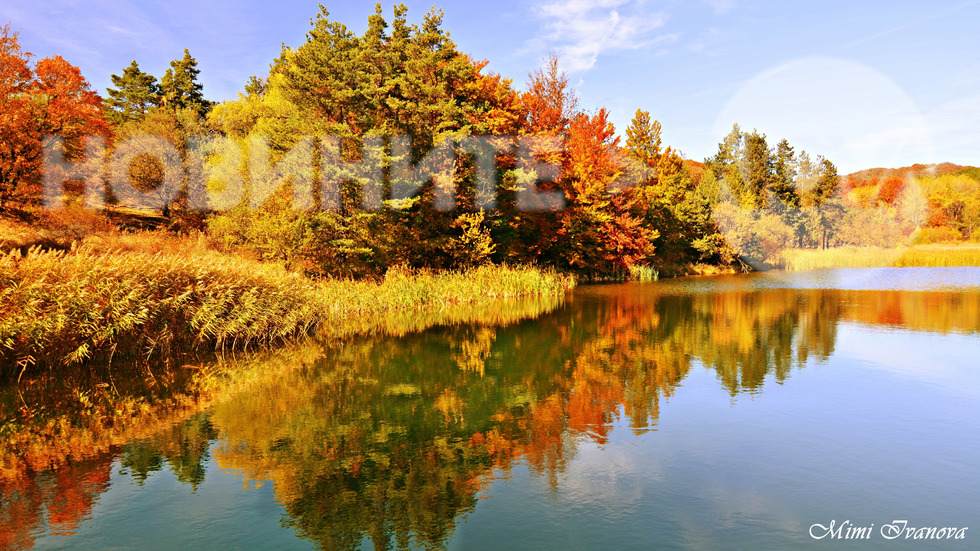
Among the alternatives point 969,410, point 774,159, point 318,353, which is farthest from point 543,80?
point 774,159

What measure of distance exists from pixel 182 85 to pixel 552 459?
66278 mm

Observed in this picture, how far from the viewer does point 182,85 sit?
59.4m

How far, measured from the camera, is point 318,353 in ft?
48.7

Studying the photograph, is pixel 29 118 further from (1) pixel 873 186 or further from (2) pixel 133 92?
(1) pixel 873 186

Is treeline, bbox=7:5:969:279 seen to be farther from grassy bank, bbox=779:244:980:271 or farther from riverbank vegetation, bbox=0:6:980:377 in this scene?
grassy bank, bbox=779:244:980:271

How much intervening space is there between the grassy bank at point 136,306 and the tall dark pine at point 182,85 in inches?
2008


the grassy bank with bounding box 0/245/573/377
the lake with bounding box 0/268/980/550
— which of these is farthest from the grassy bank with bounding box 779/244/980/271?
the grassy bank with bounding box 0/245/573/377

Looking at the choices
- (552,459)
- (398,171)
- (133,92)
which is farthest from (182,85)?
(552,459)

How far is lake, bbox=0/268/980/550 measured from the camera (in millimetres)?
5695

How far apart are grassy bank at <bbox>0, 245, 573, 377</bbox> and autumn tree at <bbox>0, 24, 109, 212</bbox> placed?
68.7 ft

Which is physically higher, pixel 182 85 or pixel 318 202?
pixel 182 85

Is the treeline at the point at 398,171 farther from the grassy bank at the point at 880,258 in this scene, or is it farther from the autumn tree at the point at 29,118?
the grassy bank at the point at 880,258

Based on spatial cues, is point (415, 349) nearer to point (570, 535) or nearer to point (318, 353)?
point (318, 353)

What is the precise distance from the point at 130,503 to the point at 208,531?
1350 millimetres
